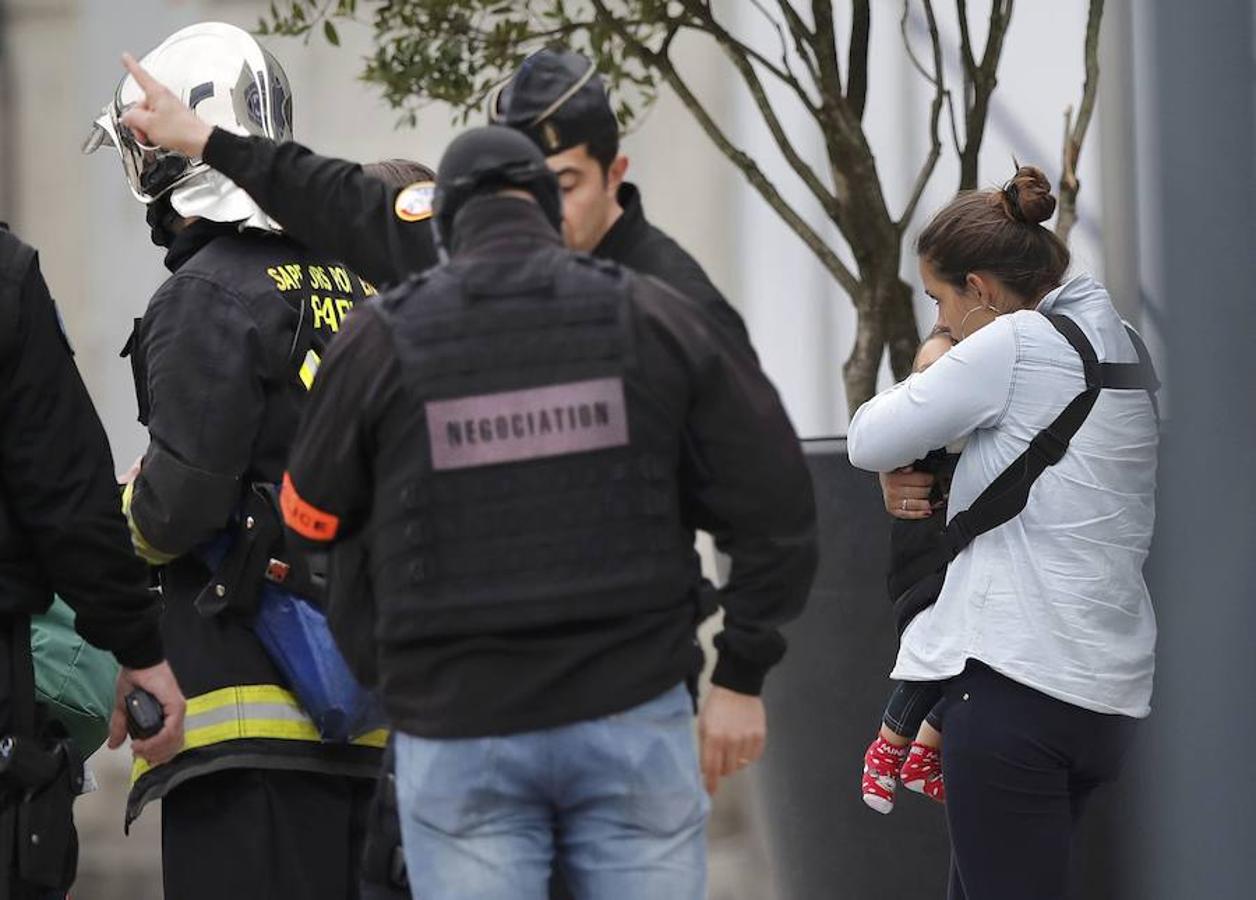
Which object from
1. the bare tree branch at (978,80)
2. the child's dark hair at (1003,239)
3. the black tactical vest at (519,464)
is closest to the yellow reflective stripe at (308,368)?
the black tactical vest at (519,464)

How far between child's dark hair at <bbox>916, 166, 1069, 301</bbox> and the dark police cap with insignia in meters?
0.88

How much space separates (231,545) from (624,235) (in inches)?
35.5

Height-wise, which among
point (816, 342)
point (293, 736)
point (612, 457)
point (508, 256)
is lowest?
point (816, 342)

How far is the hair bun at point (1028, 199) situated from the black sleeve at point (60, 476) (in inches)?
59.8

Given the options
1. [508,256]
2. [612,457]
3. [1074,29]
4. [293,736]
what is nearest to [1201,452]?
[612,457]

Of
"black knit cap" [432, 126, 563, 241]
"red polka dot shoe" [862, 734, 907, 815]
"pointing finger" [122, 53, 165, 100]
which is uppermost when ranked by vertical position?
"pointing finger" [122, 53, 165, 100]

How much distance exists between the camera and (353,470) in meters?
2.62

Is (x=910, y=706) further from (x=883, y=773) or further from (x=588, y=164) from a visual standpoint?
(x=588, y=164)

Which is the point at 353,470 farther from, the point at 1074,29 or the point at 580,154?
the point at 1074,29

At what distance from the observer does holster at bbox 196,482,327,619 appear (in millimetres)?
3432

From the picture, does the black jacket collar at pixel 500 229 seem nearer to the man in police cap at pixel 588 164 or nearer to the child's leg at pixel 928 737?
the man in police cap at pixel 588 164

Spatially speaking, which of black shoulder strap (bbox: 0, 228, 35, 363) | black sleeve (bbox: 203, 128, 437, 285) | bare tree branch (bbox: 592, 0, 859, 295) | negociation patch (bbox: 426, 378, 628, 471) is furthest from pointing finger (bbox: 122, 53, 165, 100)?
bare tree branch (bbox: 592, 0, 859, 295)

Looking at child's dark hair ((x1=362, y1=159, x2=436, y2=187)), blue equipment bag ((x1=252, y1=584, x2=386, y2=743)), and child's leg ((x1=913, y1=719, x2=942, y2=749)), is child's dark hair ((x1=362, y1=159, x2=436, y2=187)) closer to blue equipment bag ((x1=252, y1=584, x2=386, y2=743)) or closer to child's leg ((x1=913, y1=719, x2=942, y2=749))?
blue equipment bag ((x1=252, y1=584, x2=386, y2=743))

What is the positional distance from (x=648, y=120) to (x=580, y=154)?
4.36 m
